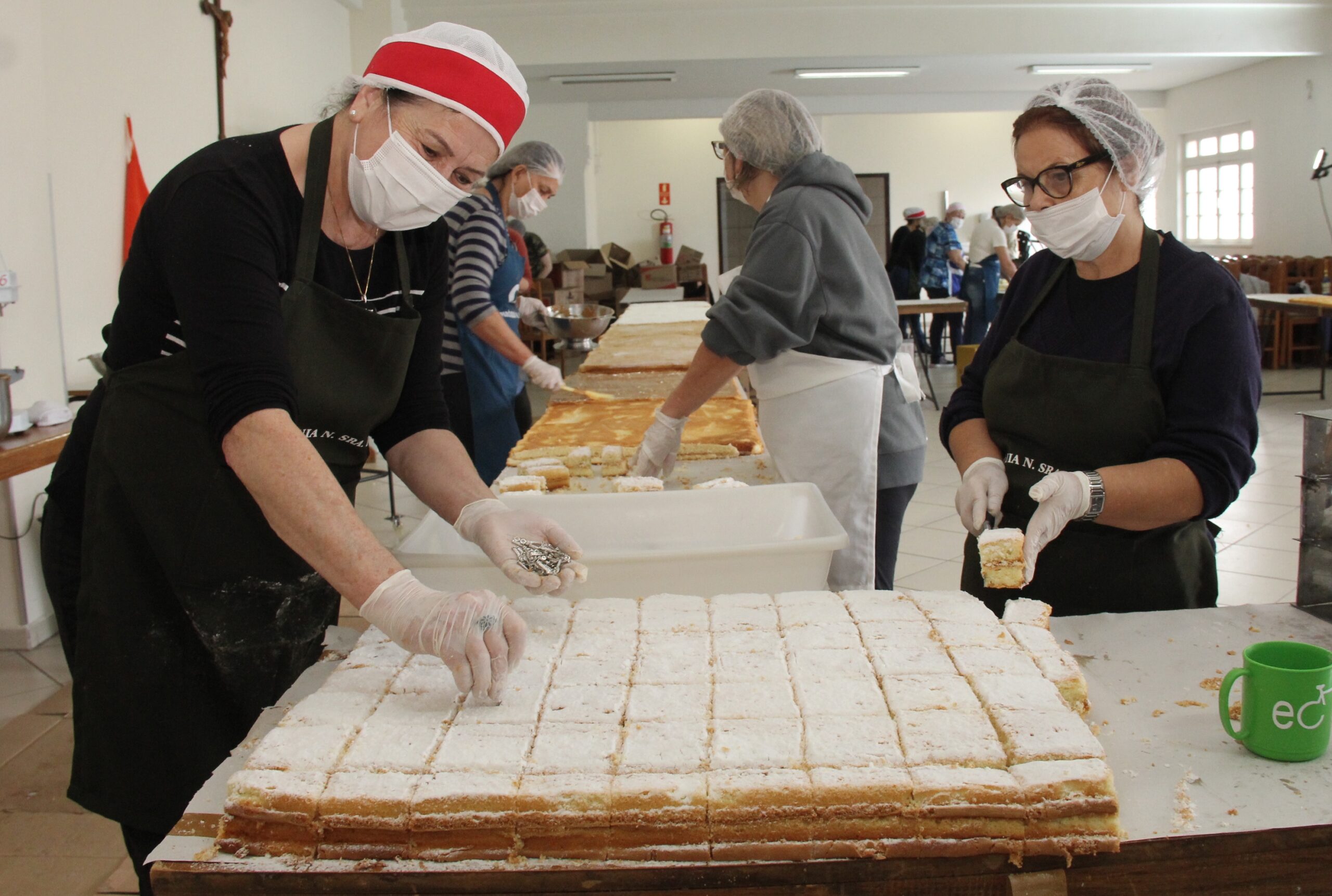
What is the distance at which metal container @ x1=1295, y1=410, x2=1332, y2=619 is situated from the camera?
1.62 m

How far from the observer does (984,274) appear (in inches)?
388

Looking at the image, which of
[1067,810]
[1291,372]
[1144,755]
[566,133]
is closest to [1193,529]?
[1144,755]

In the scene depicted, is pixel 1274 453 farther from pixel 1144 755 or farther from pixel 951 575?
pixel 1144 755

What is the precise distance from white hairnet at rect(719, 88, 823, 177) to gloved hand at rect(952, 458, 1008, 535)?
111 cm

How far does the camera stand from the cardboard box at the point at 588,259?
13.0 metres

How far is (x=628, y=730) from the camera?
1.14 m

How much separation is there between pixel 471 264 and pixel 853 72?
8809 millimetres

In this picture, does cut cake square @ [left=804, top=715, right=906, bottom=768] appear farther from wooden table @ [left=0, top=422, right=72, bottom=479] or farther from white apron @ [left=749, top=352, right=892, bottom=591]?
wooden table @ [left=0, top=422, right=72, bottom=479]

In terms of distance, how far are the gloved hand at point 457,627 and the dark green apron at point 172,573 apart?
40 cm

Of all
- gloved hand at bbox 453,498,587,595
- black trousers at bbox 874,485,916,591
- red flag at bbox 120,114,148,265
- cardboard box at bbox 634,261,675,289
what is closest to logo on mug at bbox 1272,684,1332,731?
gloved hand at bbox 453,498,587,595

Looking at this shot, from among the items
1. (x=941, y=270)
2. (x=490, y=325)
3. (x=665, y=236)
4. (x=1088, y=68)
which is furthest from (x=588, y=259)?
(x=490, y=325)

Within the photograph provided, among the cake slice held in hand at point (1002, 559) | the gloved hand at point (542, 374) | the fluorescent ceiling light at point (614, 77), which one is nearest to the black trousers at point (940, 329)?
the fluorescent ceiling light at point (614, 77)

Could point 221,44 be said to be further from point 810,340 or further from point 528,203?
point 810,340

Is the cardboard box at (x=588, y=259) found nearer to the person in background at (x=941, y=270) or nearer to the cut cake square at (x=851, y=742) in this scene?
the person in background at (x=941, y=270)
